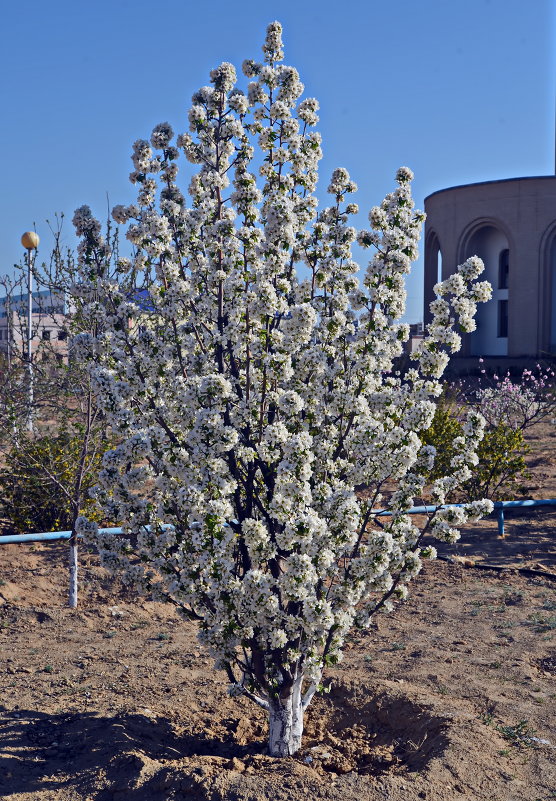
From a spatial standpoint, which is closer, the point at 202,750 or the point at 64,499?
the point at 202,750

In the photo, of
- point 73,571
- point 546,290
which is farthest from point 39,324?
point 546,290

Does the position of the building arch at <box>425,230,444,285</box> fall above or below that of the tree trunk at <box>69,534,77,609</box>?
above

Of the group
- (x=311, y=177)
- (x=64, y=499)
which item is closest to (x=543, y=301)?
(x=64, y=499)

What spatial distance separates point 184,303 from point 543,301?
117 feet

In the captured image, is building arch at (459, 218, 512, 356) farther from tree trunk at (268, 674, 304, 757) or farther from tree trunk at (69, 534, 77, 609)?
tree trunk at (268, 674, 304, 757)

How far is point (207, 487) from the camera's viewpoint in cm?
423

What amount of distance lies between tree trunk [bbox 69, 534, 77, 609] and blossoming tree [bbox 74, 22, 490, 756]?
9.87ft

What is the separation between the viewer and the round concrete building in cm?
3781

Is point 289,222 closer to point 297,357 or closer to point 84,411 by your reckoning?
point 297,357

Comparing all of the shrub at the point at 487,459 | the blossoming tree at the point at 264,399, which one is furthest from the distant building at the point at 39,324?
the shrub at the point at 487,459

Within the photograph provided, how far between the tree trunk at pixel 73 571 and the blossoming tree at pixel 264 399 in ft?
9.87

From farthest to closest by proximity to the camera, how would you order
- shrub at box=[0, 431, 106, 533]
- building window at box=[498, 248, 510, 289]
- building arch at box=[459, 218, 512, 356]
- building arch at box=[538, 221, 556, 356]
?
building window at box=[498, 248, 510, 289], building arch at box=[459, 218, 512, 356], building arch at box=[538, 221, 556, 356], shrub at box=[0, 431, 106, 533]

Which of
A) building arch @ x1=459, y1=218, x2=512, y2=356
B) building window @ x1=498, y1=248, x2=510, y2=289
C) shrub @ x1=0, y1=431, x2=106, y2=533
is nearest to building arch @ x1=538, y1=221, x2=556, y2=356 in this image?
building arch @ x1=459, y1=218, x2=512, y2=356

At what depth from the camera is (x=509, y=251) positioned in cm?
3903
